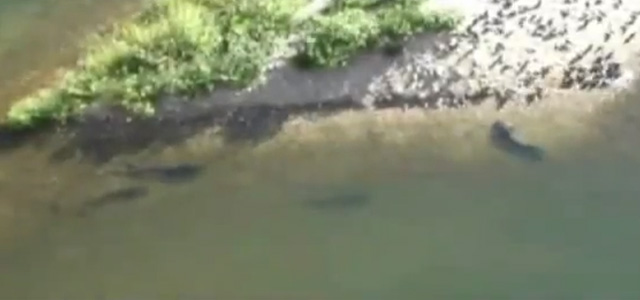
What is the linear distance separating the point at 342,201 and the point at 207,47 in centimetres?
217

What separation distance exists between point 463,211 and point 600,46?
2693 millimetres

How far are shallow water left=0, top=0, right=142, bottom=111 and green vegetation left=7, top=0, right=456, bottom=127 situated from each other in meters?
0.35

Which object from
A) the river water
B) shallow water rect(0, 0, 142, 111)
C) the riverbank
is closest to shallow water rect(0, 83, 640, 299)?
the river water

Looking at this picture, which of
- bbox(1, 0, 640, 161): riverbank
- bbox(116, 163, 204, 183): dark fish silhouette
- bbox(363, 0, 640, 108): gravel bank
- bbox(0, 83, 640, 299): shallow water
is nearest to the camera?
bbox(0, 83, 640, 299): shallow water

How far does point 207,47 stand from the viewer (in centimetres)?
1263

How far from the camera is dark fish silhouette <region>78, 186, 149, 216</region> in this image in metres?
12.0

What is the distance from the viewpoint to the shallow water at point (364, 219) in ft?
37.0

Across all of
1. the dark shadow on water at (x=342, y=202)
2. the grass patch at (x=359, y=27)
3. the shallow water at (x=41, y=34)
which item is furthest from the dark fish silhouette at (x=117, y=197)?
the grass patch at (x=359, y=27)

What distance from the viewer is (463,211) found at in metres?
11.9

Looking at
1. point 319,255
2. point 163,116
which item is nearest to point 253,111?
point 163,116

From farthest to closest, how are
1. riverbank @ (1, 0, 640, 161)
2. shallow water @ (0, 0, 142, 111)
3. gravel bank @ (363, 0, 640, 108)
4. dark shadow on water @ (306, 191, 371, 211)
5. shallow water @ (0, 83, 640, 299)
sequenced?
shallow water @ (0, 0, 142, 111) < gravel bank @ (363, 0, 640, 108) < riverbank @ (1, 0, 640, 161) < dark shadow on water @ (306, 191, 371, 211) < shallow water @ (0, 83, 640, 299)

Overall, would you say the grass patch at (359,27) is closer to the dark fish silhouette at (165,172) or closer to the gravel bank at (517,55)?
the gravel bank at (517,55)

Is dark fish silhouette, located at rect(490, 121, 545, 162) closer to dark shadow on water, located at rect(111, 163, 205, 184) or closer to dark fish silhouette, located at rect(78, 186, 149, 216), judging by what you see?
dark shadow on water, located at rect(111, 163, 205, 184)

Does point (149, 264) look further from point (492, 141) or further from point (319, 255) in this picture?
point (492, 141)
